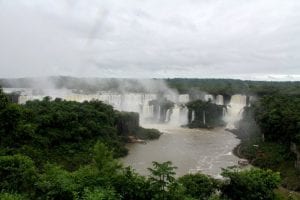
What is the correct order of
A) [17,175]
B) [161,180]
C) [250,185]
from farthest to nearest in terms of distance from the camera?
[17,175] < [250,185] < [161,180]

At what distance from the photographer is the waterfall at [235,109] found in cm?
7075

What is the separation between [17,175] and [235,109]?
59317 mm

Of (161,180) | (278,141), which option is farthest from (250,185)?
(278,141)

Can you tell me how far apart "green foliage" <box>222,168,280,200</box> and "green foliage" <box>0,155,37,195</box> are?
909 centimetres

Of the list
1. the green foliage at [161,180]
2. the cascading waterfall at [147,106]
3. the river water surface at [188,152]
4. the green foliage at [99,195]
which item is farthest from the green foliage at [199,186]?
the cascading waterfall at [147,106]

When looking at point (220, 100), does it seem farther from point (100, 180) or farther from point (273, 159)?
point (100, 180)

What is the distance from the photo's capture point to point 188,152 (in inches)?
1811

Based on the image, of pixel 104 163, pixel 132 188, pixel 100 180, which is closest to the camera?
pixel 132 188

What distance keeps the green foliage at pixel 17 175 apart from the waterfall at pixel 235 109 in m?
52.6

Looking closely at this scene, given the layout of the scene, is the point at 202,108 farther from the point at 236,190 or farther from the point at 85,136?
the point at 236,190

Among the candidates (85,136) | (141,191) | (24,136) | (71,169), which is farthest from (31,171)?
(85,136)

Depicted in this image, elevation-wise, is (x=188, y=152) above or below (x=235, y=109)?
below

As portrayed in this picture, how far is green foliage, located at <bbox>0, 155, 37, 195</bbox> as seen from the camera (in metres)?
18.4

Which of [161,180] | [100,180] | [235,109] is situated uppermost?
[161,180]
